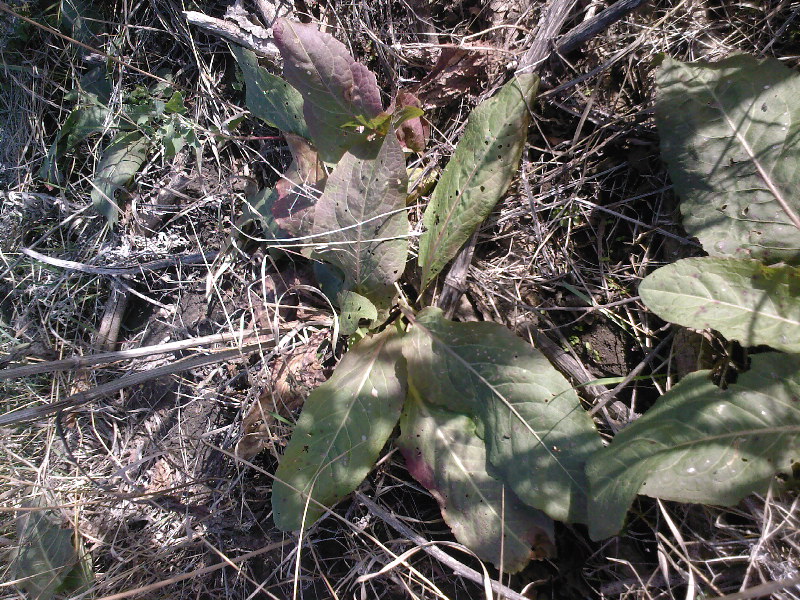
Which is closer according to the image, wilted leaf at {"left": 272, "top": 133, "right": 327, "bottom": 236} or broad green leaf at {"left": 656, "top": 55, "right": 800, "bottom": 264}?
broad green leaf at {"left": 656, "top": 55, "right": 800, "bottom": 264}

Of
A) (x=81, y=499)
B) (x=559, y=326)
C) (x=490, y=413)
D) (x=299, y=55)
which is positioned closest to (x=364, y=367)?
(x=490, y=413)

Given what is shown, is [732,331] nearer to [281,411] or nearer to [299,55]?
[281,411]

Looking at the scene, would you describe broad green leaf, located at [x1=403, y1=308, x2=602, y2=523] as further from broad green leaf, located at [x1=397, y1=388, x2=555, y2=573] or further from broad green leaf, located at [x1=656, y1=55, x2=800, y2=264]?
broad green leaf, located at [x1=656, y1=55, x2=800, y2=264]

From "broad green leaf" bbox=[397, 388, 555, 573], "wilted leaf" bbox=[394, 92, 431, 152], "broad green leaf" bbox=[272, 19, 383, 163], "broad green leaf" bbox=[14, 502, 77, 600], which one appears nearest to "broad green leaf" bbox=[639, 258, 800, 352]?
"broad green leaf" bbox=[397, 388, 555, 573]

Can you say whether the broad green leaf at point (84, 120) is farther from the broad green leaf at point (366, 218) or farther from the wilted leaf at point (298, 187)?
the broad green leaf at point (366, 218)

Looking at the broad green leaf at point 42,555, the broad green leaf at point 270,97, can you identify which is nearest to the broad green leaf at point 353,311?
the broad green leaf at point 270,97
